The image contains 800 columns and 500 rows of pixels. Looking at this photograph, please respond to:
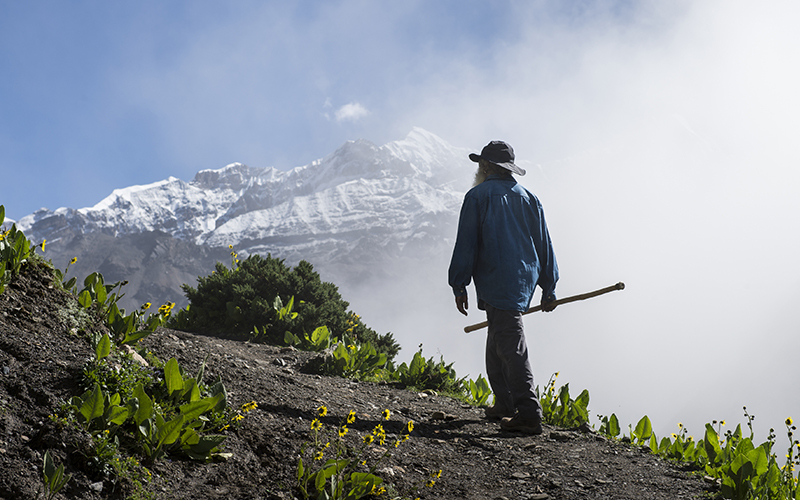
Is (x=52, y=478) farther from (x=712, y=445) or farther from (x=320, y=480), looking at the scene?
(x=712, y=445)

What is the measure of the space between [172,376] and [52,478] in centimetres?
102

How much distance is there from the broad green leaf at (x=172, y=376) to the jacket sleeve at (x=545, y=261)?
3540 mm

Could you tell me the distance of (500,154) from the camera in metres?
5.32

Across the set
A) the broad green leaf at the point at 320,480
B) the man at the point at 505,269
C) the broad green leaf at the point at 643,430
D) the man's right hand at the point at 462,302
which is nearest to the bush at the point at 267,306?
the man's right hand at the point at 462,302

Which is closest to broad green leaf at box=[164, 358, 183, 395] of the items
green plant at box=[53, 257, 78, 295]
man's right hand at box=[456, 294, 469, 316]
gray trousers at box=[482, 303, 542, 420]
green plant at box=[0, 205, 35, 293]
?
green plant at box=[0, 205, 35, 293]

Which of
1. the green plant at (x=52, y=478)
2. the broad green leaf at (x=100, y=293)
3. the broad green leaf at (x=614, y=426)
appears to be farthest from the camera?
the broad green leaf at (x=614, y=426)

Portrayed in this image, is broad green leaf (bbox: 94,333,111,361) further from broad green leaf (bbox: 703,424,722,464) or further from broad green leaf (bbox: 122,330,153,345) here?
broad green leaf (bbox: 703,424,722,464)

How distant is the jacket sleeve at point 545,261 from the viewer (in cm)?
522

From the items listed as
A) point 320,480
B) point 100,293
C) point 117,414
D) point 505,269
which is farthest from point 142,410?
point 505,269

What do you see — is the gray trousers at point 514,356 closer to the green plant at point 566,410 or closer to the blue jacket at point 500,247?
the blue jacket at point 500,247

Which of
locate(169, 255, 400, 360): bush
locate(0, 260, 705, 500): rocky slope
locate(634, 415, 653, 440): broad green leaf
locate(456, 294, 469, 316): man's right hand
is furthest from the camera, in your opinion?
locate(169, 255, 400, 360): bush

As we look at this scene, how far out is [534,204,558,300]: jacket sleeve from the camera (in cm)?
522

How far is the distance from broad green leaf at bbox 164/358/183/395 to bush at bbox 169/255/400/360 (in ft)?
15.7

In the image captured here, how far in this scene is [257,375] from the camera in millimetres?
4734
